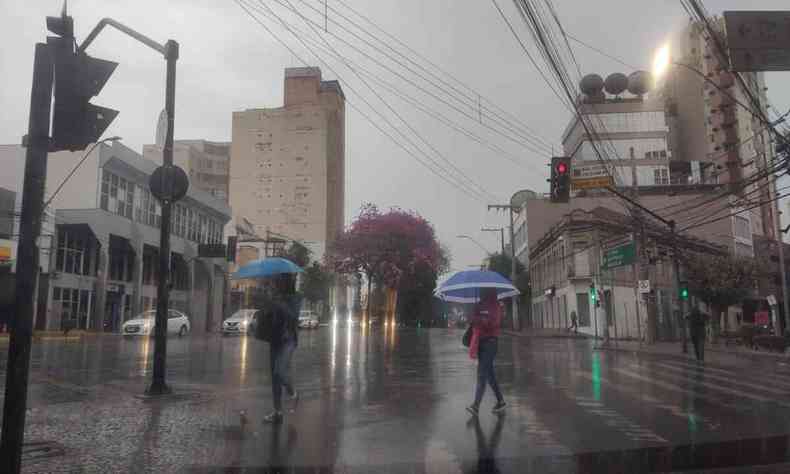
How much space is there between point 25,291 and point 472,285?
236 inches

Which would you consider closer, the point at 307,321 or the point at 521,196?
the point at 307,321

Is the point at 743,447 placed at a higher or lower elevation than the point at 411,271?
lower

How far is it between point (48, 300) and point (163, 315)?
2924 centimetres

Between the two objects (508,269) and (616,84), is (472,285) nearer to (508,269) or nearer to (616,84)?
(508,269)

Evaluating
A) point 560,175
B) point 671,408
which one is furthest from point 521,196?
point 671,408

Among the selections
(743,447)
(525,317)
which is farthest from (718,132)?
(743,447)

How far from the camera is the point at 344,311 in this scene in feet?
363

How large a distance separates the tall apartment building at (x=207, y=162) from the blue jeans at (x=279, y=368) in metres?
105

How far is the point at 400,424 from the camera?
25.7 ft

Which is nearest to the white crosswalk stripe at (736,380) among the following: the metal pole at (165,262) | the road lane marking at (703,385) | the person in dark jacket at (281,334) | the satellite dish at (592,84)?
the road lane marking at (703,385)

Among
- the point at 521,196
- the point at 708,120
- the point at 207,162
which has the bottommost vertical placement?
the point at 521,196

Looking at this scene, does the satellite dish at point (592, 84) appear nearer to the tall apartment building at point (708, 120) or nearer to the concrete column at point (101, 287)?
the tall apartment building at point (708, 120)

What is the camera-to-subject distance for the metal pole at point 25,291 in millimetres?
4559

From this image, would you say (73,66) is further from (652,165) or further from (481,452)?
(652,165)
